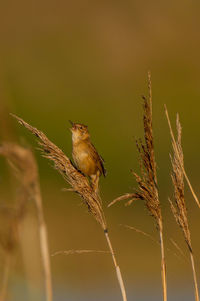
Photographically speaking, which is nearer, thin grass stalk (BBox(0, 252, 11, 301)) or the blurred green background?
thin grass stalk (BBox(0, 252, 11, 301))

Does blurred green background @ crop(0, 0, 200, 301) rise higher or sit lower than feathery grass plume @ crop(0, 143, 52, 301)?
higher

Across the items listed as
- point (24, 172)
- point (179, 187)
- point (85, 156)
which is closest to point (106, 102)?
point (85, 156)

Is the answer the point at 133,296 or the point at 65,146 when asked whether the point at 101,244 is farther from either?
the point at 65,146

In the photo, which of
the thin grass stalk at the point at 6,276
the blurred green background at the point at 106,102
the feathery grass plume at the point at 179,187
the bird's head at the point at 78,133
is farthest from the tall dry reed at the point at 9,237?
the blurred green background at the point at 106,102

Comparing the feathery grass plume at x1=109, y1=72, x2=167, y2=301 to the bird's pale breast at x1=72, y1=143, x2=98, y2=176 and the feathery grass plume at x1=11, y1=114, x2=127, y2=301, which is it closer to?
the feathery grass plume at x1=11, y1=114, x2=127, y2=301

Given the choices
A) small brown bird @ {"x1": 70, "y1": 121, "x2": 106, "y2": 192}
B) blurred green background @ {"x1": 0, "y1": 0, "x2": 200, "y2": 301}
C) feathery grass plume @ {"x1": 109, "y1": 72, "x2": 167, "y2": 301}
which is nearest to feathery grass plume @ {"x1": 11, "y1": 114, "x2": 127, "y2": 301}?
feathery grass plume @ {"x1": 109, "y1": 72, "x2": 167, "y2": 301}

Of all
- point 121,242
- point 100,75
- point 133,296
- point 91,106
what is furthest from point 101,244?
point 100,75

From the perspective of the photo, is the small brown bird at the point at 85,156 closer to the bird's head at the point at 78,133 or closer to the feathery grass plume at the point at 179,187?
the bird's head at the point at 78,133
